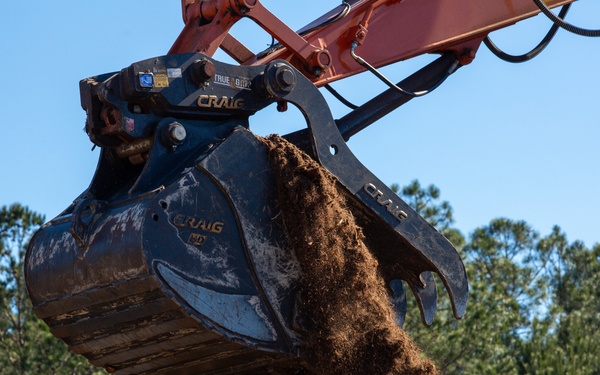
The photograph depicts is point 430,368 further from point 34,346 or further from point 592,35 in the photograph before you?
point 34,346

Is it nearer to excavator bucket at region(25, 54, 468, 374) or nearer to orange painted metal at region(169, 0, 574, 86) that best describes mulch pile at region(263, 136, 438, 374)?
excavator bucket at region(25, 54, 468, 374)

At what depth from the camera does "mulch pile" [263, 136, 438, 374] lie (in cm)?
666

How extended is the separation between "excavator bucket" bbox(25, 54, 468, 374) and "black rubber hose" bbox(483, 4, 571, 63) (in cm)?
218

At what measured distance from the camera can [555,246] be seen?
123ft

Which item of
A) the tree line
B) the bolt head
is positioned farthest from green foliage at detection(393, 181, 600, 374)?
the bolt head

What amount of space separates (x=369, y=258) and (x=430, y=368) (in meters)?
0.70

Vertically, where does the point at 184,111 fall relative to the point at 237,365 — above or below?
above

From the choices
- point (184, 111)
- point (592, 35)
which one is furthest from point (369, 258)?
point (592, 35)

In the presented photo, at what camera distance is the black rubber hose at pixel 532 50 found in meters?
8.88

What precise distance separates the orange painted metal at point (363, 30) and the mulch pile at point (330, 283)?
0.93m

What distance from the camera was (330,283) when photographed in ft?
22.0

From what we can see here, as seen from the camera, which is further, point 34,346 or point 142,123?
point 34,346

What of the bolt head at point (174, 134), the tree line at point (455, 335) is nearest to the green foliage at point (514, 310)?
the tree line at point (455, 335)

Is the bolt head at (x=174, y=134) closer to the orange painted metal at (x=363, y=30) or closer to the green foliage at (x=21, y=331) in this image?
the orange painted metal at (x=363, y=30)
